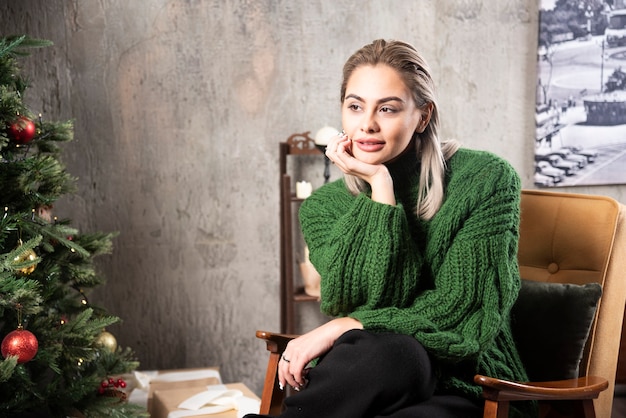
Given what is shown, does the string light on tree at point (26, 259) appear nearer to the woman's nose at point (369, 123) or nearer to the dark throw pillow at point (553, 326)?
the woman's nose at point (369, 123)

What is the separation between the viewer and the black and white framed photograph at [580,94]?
3420 millimetres

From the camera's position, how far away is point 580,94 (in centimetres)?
349

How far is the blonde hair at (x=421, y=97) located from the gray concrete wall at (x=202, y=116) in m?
1.32

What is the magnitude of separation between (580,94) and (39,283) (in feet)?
8.59

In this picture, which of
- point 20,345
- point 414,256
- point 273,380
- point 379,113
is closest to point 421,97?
point 379,113

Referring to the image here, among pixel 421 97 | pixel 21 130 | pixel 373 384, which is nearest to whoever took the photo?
pixel 373 384

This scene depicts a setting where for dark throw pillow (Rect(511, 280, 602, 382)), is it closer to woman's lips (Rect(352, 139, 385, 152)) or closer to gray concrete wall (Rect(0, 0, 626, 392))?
woman's lips (Rect(352, 139, 385, 152))

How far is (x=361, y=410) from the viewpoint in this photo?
4.92 feet

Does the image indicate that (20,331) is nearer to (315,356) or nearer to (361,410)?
(315,356)

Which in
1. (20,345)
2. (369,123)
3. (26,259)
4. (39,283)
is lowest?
(20,345)

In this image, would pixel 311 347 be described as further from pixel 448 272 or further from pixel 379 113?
pixel 379 113

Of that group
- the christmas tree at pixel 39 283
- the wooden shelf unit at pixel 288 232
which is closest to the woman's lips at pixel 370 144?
the christmas tree at pixel 39 283

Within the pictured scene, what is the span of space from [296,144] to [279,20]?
21.5 inches

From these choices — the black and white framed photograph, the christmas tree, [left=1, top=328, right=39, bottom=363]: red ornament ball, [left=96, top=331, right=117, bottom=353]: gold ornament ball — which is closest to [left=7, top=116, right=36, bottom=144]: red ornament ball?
the christmas tree
